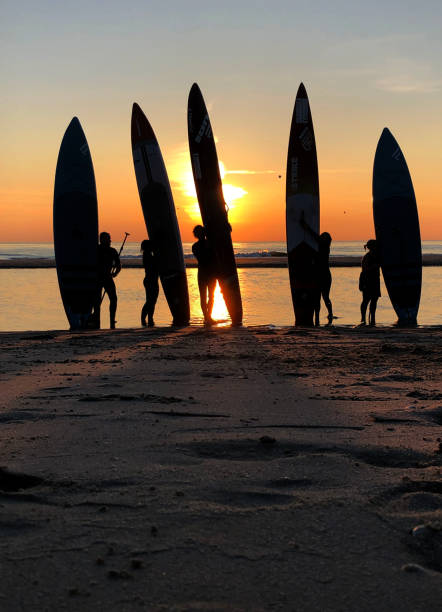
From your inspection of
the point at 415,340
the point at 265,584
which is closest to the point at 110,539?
the point at 265,584

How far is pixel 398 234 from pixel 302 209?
1.80m

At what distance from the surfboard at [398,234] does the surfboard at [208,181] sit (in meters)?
2.76

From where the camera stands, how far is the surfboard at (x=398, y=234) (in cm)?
1216

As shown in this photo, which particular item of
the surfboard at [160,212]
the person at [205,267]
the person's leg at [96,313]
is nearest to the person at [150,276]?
the person at [205,267]

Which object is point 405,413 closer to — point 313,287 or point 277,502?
point 277,502

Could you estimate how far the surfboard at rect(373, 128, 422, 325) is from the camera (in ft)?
39.9

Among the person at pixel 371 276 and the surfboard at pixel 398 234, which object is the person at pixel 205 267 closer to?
the person at pixel 371 276

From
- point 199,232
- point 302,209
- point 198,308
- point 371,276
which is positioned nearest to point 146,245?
point 199,232

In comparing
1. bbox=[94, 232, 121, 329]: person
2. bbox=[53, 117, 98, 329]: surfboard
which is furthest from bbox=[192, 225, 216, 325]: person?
bbox=[53, 117, 98, 329]: surfboard

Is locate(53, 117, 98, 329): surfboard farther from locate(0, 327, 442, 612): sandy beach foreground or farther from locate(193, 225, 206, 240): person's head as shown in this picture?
locate(0, 327, 442, 612): sandy beach foreground

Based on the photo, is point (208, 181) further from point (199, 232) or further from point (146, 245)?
point (146, 245)

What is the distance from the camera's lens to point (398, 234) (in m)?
12.3

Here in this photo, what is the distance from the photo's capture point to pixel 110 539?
2.09m

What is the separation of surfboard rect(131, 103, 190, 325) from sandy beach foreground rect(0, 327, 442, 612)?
7.16m
